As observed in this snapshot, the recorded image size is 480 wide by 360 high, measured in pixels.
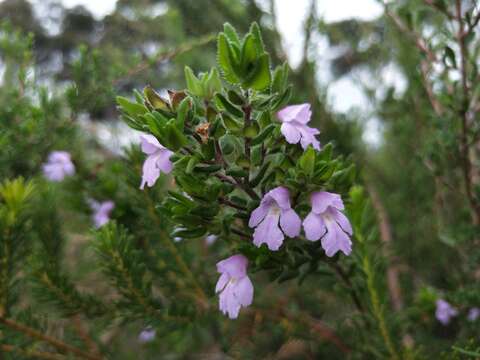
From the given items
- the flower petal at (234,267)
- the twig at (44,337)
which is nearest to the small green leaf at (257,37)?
the flower petal at (234,267)

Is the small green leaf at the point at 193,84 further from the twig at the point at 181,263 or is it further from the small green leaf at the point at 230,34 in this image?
the twig at the point at 181,263

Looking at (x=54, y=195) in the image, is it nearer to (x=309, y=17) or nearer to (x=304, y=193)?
(x=304, y=193)

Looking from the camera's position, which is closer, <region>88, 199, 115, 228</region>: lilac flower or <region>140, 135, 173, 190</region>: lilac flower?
<region>140, 135, 173, 190</region>: lilac flower

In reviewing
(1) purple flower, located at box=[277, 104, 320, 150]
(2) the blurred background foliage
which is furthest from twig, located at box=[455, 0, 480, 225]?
(1) purple flower, located at box=[277, 104, 320, 150]

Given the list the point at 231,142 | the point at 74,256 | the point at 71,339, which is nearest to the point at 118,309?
the point at 71,339

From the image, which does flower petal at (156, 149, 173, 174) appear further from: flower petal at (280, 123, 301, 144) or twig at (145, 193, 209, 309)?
twig at (145, 193, 209, 309)

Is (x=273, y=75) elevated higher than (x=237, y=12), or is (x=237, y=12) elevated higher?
(x=273, y=75)

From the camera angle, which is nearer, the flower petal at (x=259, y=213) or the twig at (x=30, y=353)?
the flower petal at (x=259, y=213)
